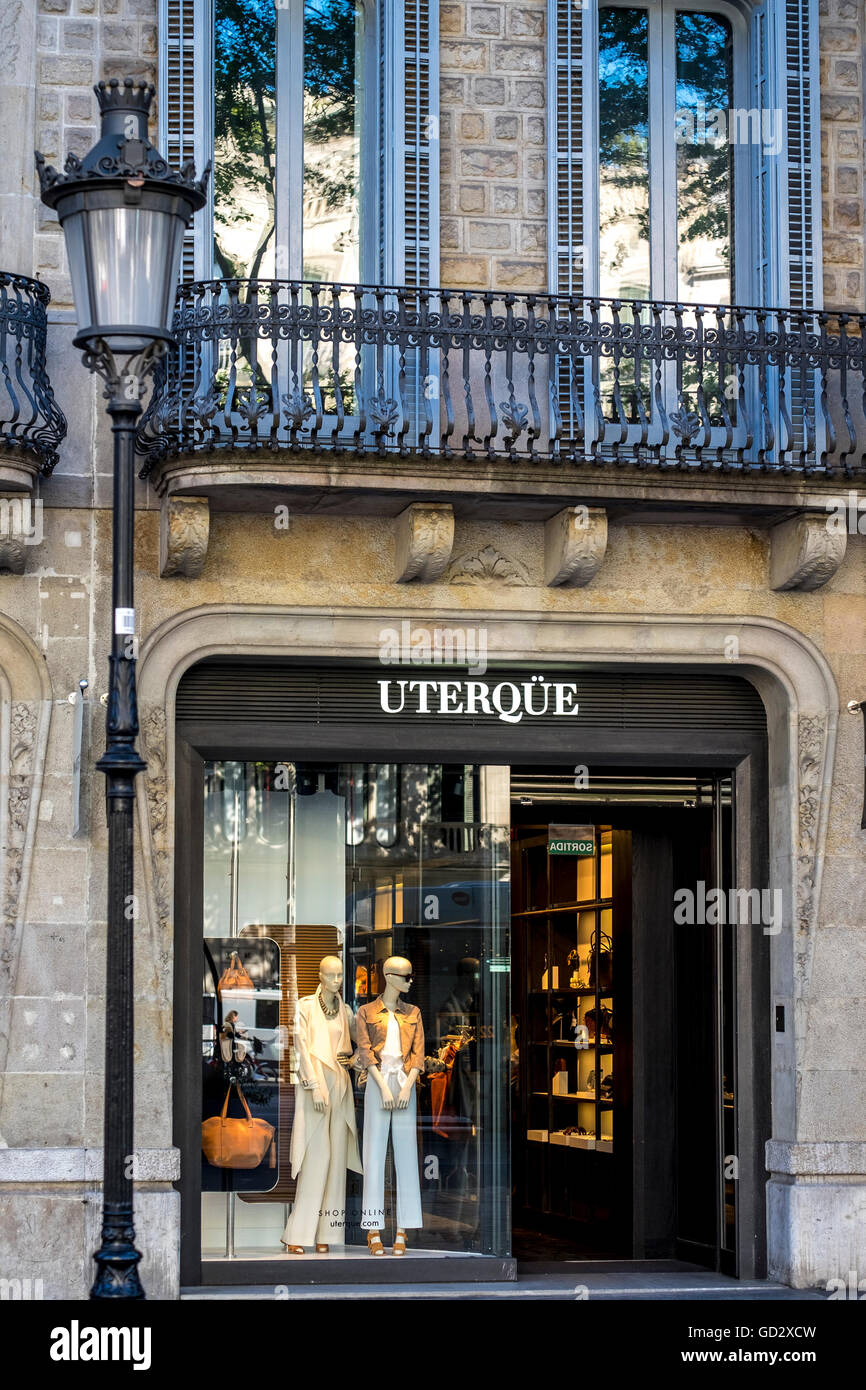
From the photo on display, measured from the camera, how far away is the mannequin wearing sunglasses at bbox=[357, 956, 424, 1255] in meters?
12.5

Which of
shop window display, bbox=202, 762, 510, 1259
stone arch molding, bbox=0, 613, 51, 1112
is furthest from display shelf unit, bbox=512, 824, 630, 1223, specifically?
stone arch molding, bbox=0, 613, 51, 1112

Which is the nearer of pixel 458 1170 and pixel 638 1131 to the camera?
pixel 458 1170

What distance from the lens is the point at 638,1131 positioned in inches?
557

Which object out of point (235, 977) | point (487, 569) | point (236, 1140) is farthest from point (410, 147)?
point (236, 1140)

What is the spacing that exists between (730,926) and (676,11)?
615cm

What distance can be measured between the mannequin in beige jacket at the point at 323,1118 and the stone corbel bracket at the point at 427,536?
2.60 meters

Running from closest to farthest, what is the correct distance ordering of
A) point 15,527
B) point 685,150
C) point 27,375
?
point 15,527
point 27,375
point 685,150

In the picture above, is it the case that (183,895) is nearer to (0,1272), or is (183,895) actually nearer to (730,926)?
(0,1272)

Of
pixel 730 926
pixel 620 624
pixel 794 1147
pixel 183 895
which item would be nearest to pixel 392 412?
pixel 620 624

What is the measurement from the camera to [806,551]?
1233cm

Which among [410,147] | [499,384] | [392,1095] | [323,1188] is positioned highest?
[410,147]

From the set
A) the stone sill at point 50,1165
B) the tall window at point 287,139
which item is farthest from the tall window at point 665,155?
the stone sill at point 50,1165

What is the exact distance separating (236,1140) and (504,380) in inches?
197

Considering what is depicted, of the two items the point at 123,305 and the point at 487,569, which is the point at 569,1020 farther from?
the point at 123,305
